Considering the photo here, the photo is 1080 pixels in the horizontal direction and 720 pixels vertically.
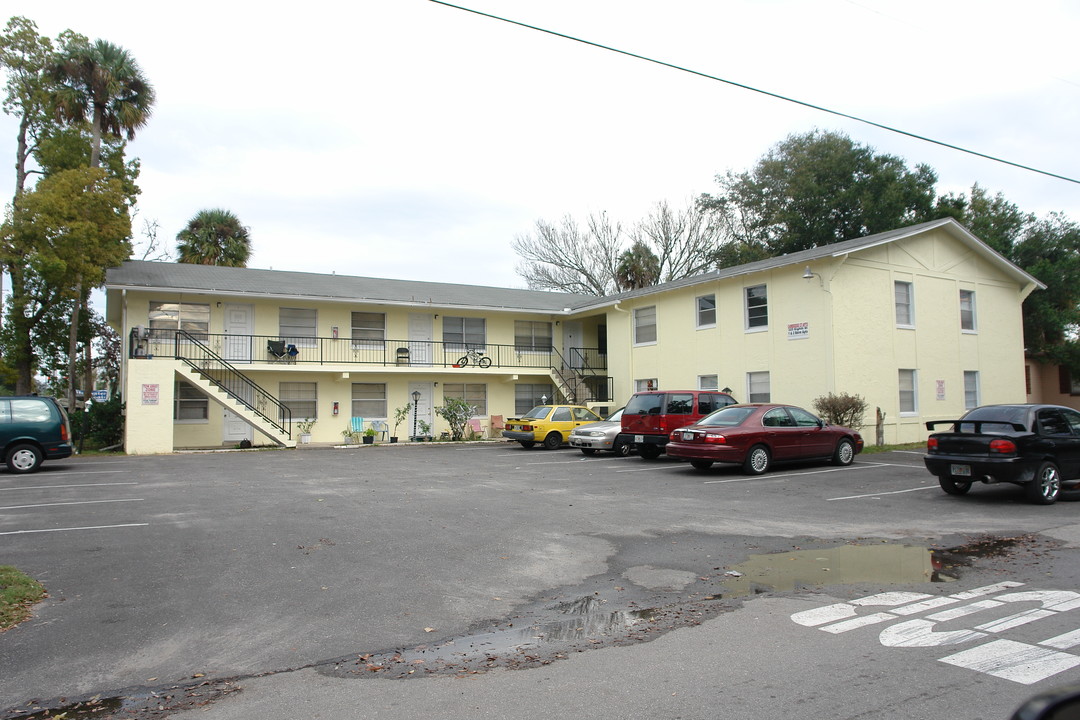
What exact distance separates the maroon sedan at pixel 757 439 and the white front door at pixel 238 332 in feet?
54.6

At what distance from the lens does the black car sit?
10914mm

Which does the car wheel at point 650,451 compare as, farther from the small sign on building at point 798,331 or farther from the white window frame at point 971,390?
the white window frame at point 971,390

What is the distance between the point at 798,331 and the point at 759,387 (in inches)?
93.6

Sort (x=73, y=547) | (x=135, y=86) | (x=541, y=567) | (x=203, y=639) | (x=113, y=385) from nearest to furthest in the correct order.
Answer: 1. (x=203, y=639)
2. (x=541, y=567)
3. (x=73, y=547)
4. (x=135, y=86)
5. (x=113, y=385)

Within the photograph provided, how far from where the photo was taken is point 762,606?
6.03 m

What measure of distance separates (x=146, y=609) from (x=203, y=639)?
1.05 metres

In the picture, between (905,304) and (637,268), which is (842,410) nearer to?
(905,304)

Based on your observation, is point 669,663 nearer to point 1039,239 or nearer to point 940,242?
point 940,242

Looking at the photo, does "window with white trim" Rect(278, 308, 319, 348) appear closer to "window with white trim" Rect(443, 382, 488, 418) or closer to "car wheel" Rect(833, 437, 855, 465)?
"window with white trim" Rect(443, 382, 488, 418)

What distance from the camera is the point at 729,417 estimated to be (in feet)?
51.6

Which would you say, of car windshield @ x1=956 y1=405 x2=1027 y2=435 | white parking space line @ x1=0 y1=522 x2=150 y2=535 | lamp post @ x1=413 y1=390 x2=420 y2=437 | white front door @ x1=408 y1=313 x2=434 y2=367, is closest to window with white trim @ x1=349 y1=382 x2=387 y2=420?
lamp post @ x1=413 y1=390 x2=420 y2=437

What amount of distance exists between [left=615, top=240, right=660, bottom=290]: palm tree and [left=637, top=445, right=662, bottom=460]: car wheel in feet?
78.7

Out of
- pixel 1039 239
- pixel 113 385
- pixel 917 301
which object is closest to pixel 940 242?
pixel 917 301

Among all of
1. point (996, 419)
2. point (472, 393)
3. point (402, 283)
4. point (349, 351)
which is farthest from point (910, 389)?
point (402, 283)
